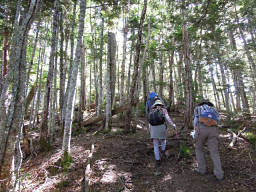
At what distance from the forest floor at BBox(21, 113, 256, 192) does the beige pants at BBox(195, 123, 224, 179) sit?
21cm

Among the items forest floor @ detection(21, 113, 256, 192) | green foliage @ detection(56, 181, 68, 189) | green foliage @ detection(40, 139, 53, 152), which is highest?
green foliage @ detection(40, 139, 53, 152)

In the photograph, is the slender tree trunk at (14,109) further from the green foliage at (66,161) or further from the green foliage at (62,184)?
the green foliage at (66,161)

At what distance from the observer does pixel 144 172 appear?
451 cm

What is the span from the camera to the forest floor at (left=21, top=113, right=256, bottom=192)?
12.1 ft

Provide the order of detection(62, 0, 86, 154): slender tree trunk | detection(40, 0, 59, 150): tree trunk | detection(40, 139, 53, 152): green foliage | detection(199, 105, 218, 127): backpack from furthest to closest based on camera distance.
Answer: detection(40, 139, 53, 152): green foliage < detection(40, 0, 59, 150): tree trunk < detection(62, 0, 86, 154): slender tree trunk < detection(199, 105, 218, 127): backpack

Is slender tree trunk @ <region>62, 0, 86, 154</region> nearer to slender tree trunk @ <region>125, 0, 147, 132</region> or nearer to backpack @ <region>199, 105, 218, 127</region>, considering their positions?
slender tree trunk @ <region>125, 0, 147, 132</region>

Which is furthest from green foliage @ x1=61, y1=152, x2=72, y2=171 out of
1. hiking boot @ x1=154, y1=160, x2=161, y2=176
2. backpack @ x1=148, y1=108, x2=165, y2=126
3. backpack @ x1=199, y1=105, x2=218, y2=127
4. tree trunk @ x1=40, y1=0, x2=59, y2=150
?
backpack @ x1=199, y1=105, x2=218, y2=127

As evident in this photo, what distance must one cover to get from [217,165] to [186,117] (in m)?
Answer: 3.98

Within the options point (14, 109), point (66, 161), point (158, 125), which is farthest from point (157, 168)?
point (14, 109)

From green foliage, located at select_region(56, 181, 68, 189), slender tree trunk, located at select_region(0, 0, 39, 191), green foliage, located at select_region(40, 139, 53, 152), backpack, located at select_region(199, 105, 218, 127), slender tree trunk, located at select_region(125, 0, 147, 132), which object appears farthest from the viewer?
slender tree trunk, located at select_region(125, 0, 147, 132)

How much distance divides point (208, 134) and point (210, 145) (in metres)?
0.27

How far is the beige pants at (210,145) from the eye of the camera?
3729 mm

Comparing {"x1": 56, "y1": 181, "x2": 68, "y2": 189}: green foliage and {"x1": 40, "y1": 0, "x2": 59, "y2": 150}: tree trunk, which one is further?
{"x1": 40, "y1": 0, "x2": 59, "y2": 150}: tree trunk

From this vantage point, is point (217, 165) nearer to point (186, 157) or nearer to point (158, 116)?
point (186, 157)
